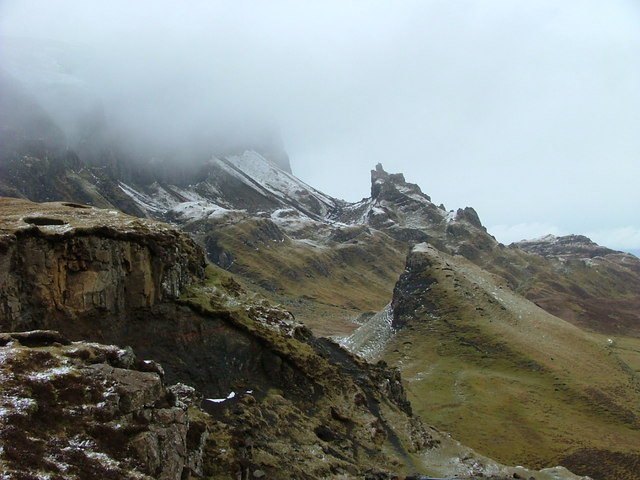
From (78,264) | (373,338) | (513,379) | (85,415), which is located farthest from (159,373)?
(373,338)

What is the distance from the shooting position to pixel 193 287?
46969 millimetres

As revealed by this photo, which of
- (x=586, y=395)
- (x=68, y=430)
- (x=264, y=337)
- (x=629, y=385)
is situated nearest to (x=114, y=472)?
(x=68, y=430)

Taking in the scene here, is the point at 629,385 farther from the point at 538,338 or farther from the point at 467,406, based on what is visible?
the point at 467,406

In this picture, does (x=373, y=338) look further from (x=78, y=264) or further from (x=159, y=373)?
(x=159, y=373)

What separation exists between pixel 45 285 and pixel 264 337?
762 inches

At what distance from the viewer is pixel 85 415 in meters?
21.7

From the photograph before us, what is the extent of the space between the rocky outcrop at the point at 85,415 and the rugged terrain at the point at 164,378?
0.23 ft

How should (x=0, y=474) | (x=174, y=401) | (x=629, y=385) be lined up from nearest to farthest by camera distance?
(x=0, y=474) → (x=174, y=401) → (x=629, y=385)

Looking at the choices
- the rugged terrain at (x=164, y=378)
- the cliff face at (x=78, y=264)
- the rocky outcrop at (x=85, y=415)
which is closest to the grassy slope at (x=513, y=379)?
the rugged terrain at (x=164, y=378)

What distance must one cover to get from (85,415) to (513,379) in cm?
7770

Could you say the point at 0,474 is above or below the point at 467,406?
above

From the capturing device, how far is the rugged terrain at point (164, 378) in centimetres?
2131

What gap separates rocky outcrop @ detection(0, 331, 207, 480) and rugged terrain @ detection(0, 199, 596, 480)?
70 mm

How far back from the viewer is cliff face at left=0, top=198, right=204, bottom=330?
34156 mm
